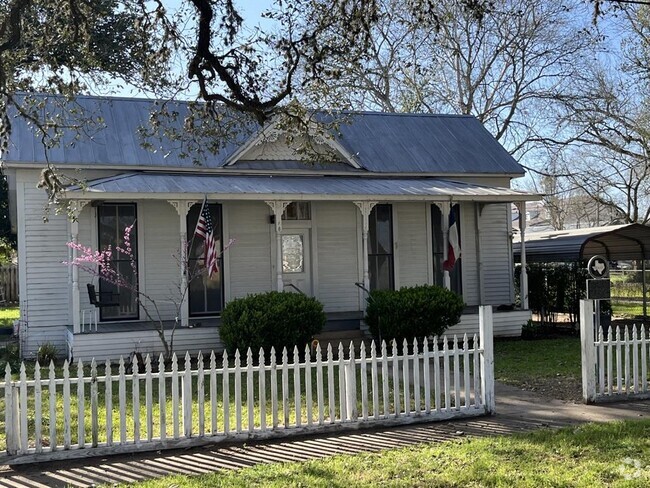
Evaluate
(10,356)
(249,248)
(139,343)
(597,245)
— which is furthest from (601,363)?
(597,245)

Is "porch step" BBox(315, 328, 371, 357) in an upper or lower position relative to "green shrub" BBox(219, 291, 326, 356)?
lower

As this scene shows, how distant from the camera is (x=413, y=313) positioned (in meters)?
14.2

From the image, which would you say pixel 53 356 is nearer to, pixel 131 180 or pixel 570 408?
pixel 131 180

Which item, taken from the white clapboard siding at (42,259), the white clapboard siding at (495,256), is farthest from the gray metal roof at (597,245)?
the white clapboard siding at (42,259)

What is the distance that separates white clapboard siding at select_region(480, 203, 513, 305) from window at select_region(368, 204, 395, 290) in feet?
8.19

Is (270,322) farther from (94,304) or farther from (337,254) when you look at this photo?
(337,254)

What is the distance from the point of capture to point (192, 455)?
23.1 ft

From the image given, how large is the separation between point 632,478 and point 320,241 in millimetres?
11416

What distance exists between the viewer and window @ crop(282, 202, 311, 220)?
1675 centimetres

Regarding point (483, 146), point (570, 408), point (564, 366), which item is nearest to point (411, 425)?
point (570, 408)

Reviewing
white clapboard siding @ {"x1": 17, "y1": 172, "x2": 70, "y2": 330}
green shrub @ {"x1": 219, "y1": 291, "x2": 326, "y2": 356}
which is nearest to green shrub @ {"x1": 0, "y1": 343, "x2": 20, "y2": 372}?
white clapboard siding @ {"x1": 17, "y1": 172, "x2": 70, "y2": 330}

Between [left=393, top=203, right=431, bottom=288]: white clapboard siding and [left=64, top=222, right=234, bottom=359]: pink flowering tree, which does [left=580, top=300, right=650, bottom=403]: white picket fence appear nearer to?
[left=64, top=222, right=234, bottom=359]: pink flowering tree

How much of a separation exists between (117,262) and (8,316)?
41.0ft

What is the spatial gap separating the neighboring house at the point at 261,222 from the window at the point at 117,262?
0.03 meters
